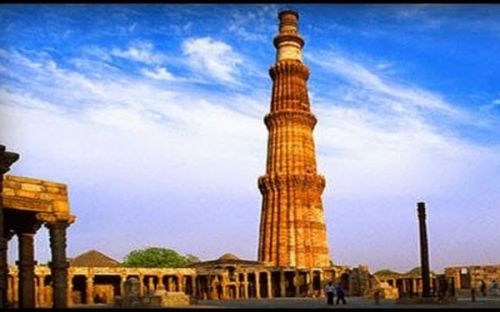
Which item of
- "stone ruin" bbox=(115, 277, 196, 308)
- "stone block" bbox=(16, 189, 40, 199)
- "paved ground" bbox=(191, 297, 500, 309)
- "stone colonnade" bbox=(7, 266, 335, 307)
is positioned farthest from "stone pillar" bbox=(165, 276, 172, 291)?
"stone block" bbox=(16, 189, 40, 199)

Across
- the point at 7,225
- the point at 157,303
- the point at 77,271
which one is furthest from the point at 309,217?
the point at 7,225

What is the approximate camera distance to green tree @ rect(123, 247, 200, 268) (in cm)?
7694

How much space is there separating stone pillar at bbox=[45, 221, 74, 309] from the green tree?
57.1 metres

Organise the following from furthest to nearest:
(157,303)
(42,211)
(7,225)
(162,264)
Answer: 1. (162,264)
2. (157,303)
3. (7,225)
4. (42,211)

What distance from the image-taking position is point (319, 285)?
53.8 metres

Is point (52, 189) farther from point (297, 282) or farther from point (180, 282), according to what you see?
point (297, 282)

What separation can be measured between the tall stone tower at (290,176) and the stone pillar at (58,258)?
1519 inches

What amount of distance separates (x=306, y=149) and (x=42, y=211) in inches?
1646

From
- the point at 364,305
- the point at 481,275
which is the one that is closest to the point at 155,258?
the point at 481,275

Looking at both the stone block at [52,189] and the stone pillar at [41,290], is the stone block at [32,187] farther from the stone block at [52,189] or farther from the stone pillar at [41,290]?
the stone pillar at [41,290]

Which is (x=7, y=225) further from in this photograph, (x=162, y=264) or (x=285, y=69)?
(x=162, y=264)

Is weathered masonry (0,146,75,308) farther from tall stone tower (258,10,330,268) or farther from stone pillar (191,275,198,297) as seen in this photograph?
tall stone tower (258,10,330,268)

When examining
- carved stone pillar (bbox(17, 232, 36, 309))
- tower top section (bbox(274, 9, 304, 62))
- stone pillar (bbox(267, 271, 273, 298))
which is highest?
tower top section (bbox(274, 9, 304, 62))

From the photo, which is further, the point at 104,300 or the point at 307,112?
the point at 307,112
